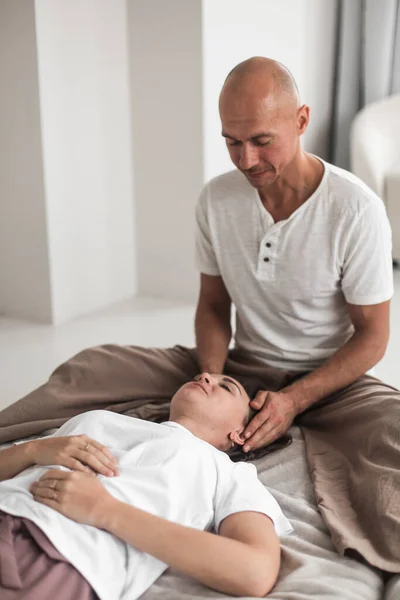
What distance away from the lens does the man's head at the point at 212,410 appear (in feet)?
5.29

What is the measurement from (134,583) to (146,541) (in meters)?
0.09

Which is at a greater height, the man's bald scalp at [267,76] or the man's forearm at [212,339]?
the man's bald scalp at [267,76]

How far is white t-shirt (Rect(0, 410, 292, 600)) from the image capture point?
4.23 feet

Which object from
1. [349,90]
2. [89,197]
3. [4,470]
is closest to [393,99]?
[349,90]

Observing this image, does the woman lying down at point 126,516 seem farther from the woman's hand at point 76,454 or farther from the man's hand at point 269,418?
the man's hand at point 269,418

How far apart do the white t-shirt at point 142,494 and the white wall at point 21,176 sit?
5.93ft

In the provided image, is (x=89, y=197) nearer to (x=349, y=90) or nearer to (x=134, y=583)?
(x=349, y=90)

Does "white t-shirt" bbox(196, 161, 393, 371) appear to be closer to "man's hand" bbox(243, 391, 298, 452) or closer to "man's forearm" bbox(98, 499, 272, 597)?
"man's hand" bbox(243, 391, 298, 452)

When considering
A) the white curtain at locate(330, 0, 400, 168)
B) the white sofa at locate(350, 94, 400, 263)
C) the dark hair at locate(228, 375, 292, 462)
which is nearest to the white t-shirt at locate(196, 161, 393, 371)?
the dark hair at locate(228, 375, 292, 462)

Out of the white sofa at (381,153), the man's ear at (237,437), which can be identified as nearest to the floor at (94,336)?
the white sofa at (381,153)

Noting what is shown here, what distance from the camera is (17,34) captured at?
9.93 feet

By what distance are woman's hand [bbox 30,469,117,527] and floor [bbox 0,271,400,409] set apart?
50.4 inches

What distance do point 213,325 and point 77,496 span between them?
89 cm

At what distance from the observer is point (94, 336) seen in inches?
125
